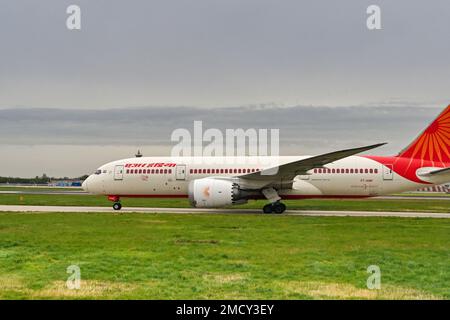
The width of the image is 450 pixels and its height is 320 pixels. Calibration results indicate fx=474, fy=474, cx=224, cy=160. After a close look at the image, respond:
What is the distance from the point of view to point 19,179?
153 m

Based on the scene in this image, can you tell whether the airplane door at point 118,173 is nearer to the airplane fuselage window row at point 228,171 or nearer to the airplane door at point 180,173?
the airplane fuselage window row at point 228,171

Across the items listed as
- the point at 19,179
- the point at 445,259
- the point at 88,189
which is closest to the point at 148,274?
the point at 445,259

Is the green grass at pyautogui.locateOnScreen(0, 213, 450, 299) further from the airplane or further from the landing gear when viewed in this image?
the landing gear

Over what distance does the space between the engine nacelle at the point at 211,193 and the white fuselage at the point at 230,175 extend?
166cm

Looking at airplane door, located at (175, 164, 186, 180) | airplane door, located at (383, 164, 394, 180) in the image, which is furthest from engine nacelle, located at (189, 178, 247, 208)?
airplane door, located at (383, 164, 394, 180)

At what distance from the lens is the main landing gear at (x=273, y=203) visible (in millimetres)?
24781

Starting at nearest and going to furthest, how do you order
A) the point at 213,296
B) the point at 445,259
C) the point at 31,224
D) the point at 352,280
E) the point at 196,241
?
the point at 213,296 → the point at 352,280 → the point at 445,259 → the point at 196,241 → the point at 31,224

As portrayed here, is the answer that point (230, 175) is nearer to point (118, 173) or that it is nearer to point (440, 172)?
point (118, 173)

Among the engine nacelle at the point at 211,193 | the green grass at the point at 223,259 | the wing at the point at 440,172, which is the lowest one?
the green grass at the point at 223,259

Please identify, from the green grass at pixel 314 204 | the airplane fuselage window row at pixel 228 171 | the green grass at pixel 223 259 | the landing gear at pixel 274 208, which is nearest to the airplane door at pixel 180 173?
the airplane fuselage window row at pixel 228 171

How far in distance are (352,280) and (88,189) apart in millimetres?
22860

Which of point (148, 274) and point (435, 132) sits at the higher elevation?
point (435, 132)

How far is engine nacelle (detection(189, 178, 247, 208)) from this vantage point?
23.4 m

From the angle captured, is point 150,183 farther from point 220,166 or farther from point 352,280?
point 352,280
